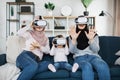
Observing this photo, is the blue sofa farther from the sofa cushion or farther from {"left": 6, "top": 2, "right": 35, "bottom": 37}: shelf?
{"left": 6, "top": 2, "right": 35, "bottom": 37}: shelf

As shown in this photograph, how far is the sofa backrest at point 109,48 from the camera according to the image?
3307 mm

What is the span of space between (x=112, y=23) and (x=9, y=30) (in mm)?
2485

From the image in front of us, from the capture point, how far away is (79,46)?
3.10 metres

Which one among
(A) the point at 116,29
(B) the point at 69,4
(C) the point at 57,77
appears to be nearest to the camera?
(C) the point at 57,77

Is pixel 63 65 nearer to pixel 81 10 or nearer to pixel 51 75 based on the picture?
pixel 51 75

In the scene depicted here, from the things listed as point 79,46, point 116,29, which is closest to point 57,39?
point 79,46

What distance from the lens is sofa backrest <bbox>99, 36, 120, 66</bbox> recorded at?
331cm

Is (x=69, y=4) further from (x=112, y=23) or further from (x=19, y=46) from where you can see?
(x=19, y=46)

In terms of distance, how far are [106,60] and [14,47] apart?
1267mm

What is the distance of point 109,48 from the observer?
3.34 meters

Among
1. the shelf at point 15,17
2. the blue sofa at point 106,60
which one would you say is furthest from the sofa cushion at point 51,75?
the shelf at point 15,17

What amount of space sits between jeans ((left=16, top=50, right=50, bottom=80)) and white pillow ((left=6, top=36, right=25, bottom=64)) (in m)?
0.20

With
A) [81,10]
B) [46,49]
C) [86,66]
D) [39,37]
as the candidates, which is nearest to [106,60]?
[86,66]

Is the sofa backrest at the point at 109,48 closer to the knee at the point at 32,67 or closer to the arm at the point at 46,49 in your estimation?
the arm at the point at 46,49
